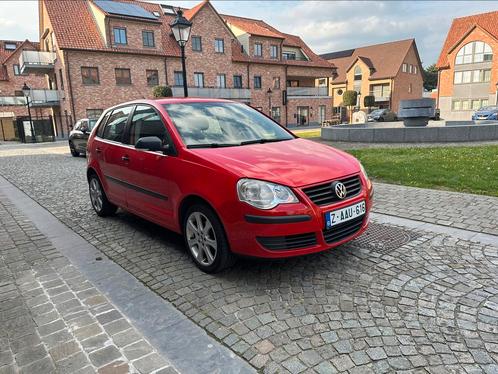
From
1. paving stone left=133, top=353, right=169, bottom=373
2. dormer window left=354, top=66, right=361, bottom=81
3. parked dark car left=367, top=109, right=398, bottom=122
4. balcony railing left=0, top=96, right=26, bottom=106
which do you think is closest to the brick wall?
balcony railing left=0, top=96, right=26, bottom=106

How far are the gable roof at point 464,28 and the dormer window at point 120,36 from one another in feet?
126

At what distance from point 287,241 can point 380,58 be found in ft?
211

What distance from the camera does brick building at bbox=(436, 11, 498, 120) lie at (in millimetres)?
43594

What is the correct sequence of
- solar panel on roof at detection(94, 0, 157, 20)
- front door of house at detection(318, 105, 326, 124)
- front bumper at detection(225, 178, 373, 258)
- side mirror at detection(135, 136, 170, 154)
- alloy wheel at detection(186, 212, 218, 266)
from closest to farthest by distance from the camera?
1. front bumper at detection(225, 178, 373, 258)
2. alloy wheel at detection(186, 212, 218, 266)
3. side mirror at detection(135, 136, 170, 154)
4. solar panel on roof at detection(94, 0, 157, 20)
5. front door of house at detection(318, 105, 326, 124)

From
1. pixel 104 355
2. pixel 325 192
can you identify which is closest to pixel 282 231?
pixel 325 192

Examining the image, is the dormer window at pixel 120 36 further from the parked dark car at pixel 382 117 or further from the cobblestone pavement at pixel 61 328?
the cobblestone pavement at pixel 61 328

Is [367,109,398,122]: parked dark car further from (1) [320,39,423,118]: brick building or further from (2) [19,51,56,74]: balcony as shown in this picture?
(2) [19,51,56,74]: balcony

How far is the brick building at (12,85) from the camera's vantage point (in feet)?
128

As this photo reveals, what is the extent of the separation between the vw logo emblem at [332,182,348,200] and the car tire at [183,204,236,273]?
43.6 inches

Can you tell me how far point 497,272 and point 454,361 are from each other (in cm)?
164

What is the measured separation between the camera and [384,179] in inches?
317

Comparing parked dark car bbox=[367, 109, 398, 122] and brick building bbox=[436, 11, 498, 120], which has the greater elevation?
brick building bbox=[436, 11, 498, 120]

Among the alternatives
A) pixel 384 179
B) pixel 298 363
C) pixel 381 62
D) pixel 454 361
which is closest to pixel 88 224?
pixel 298 363

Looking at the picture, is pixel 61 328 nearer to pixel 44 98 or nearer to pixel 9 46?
pixel 44 98
